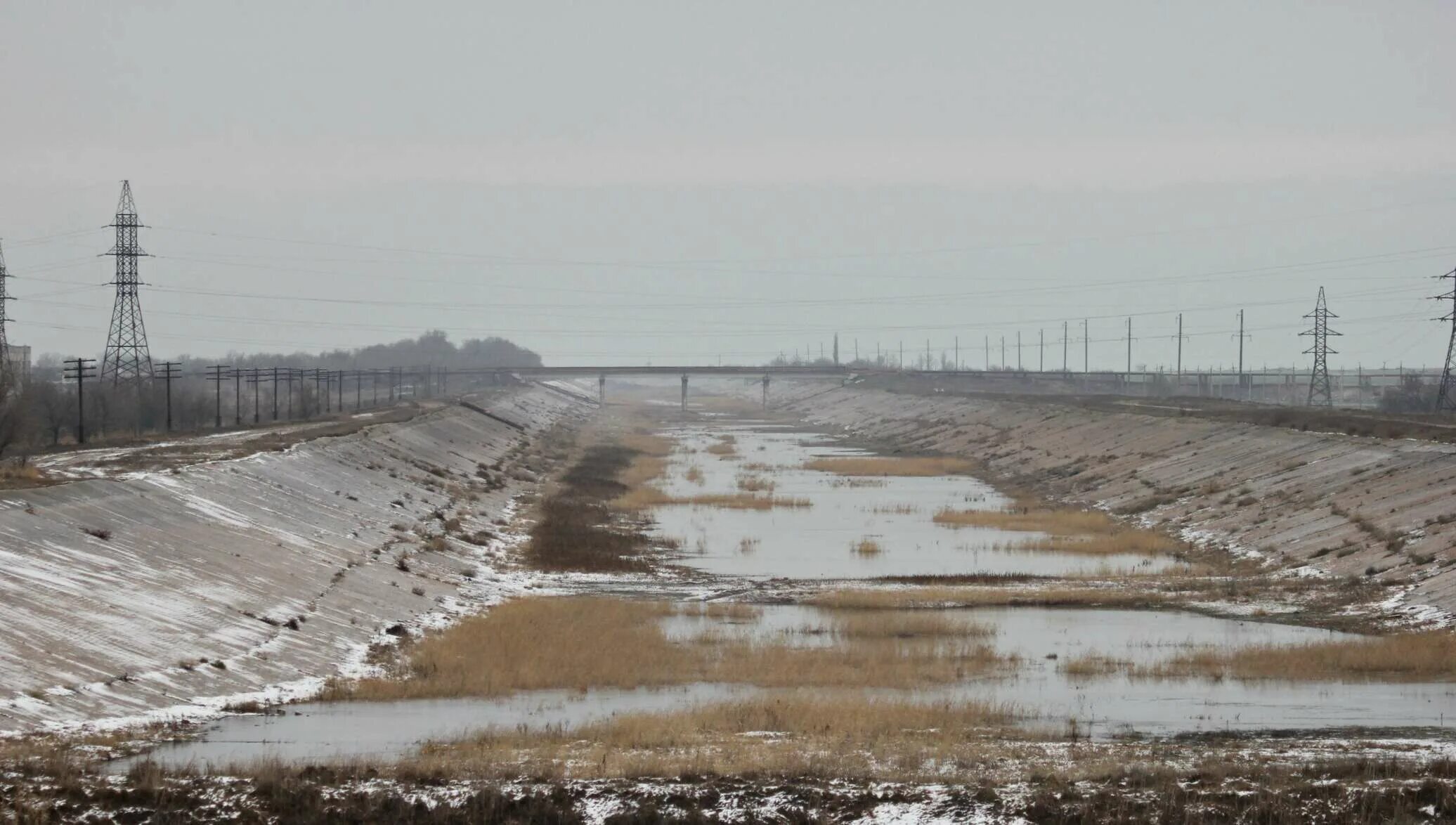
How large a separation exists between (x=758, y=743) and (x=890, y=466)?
2938 inches

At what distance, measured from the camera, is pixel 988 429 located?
Answer: 11375 cm

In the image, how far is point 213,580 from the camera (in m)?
33.6

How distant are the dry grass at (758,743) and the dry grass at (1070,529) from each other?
85.5 ft

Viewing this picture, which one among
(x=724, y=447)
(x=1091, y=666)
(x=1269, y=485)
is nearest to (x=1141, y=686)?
(x=1091, y=666)

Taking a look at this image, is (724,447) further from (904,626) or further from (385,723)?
(385,723)

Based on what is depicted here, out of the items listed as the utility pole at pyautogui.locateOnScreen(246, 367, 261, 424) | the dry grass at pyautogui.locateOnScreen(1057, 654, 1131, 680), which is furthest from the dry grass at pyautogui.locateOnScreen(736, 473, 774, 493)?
the dry grass at pyautogui.locateOnScreen(1057, 654, 1131, 680)

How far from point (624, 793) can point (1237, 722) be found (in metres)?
9.96

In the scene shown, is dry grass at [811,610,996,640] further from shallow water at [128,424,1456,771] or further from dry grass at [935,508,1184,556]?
dry grass at [935,508,1184,556]

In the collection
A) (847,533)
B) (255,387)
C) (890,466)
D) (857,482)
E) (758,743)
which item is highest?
(255,387)

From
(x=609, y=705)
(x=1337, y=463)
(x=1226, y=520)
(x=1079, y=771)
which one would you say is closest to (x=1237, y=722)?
(x=1079, y=771)

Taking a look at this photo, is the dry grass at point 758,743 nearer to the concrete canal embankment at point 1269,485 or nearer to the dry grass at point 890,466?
the concrete canal embankment at point 1269,485

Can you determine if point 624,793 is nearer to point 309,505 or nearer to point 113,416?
point 309,505

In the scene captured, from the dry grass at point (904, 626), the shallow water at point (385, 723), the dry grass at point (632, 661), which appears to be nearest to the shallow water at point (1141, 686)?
the dry grass at point (904, 626)

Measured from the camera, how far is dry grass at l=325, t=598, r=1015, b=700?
28172 millimetres
